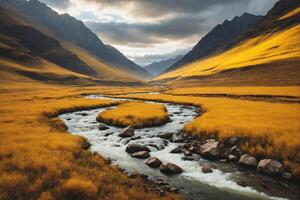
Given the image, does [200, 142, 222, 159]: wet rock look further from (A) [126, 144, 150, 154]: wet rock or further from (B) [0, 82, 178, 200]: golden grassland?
(B) [0, 82, 178, 200]: golden grassland

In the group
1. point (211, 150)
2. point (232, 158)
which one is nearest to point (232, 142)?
point (211, 150)

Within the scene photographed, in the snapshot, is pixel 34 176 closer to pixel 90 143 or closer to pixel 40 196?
pixel 40 196

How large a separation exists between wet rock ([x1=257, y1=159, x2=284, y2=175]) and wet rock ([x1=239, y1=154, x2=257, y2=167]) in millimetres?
540

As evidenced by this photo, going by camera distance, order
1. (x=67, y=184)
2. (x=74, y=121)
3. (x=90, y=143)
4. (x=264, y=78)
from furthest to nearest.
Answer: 1. (x=264, y=78)
2. (x=74, y=121)
3. (x=90, y=143)
4. (x=67, y=184)

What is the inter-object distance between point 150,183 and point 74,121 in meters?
26.5

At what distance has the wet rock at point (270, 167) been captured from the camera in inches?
677

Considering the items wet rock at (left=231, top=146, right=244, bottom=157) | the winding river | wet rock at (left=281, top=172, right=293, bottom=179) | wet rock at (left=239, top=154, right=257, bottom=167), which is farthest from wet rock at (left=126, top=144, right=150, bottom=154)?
wet rock at (left=281, top=172, right=293, bottom=179)

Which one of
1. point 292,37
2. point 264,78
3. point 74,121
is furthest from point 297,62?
point 74,121

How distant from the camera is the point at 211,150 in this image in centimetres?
2108

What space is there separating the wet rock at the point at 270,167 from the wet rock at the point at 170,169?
5662mm

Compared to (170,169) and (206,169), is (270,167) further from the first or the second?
(170,169)

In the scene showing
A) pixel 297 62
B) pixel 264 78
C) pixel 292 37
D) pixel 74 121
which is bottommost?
pixel 74 121

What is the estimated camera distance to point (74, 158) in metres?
18.6

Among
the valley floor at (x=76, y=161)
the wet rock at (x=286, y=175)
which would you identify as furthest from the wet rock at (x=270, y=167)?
the valley floor at (x=76, y=161)
